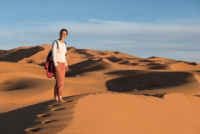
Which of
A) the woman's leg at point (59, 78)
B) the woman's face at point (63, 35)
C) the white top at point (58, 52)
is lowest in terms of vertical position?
the woman's leg at point (59, 78)

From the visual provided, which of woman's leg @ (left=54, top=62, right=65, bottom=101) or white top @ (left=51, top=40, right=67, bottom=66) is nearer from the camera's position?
white top @ (left=51, top=40, right=67, bottom=66)

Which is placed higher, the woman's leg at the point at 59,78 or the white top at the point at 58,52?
the white top at the point at 58,52

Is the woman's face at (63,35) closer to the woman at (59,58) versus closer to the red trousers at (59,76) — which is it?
the woman at (59,58)

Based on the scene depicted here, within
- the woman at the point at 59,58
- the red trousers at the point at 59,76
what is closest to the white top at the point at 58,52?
the woman at the point at 59,58

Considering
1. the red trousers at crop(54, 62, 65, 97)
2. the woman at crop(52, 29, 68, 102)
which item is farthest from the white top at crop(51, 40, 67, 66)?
the red trousers at crop(54, 62, 65, 97)

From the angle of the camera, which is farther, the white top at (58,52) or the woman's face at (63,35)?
the woman's face at (63,35)

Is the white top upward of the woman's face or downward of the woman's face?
downward

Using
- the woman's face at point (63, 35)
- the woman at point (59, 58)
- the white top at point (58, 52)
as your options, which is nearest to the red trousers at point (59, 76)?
the woman at point (59, 58)

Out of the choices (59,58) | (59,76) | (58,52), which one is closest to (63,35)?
(58,52)

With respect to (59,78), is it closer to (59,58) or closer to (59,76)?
(59,76)

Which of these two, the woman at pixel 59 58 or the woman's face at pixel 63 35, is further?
the woman's face at pixel 63 35

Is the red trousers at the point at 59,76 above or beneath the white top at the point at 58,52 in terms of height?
beneath

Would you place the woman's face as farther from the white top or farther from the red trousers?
the red trousers

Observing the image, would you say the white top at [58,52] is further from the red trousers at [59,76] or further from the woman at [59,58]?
the red trousers at [59,76]
